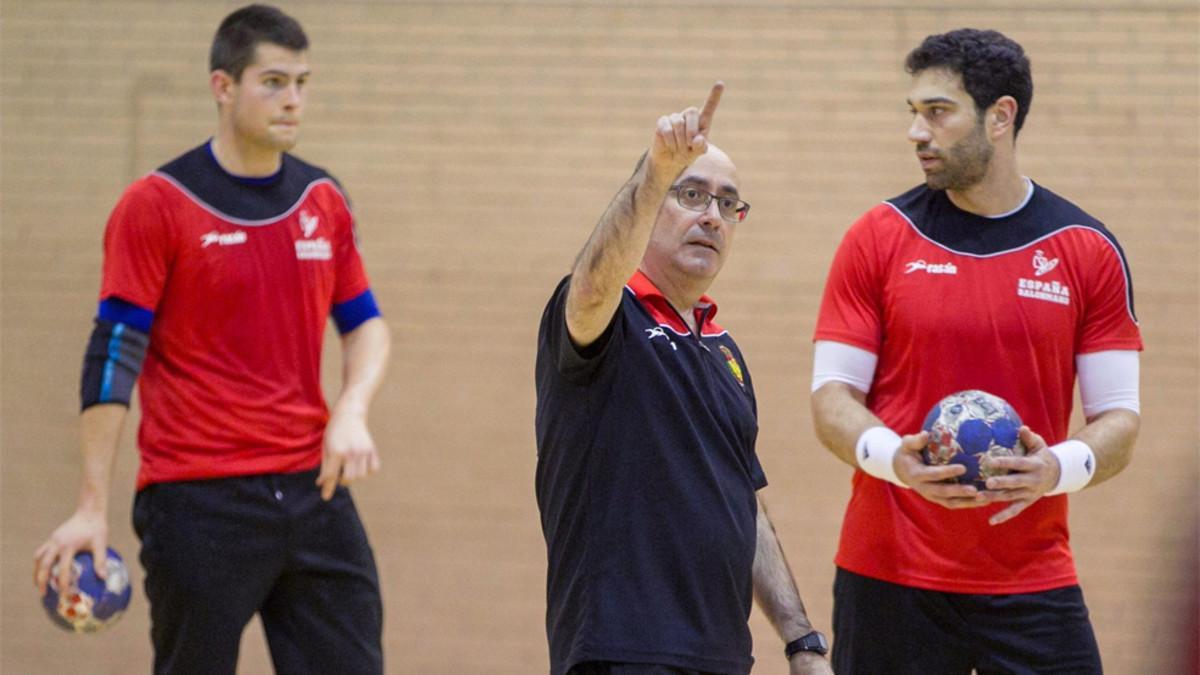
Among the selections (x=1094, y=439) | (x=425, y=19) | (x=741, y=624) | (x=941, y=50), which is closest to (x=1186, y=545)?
(x=1094, y=439)

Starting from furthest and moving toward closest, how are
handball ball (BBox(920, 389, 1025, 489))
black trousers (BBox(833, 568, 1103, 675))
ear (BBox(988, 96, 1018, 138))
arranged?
ear (BBox(988, 96, 1018, 138))
black trousers (BBox(833, 568, 1103, 675))
handball ball (BBox(920, 389, 1025, 489))

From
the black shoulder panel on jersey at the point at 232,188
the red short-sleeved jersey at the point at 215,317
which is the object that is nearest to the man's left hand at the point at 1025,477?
the red short-sleeved jersey at the point at 215,317

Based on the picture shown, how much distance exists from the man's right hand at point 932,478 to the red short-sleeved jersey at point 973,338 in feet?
1.08

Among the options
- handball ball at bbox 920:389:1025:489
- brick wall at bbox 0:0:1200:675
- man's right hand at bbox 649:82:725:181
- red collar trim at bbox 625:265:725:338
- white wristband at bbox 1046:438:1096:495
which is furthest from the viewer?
brick wall at bbox 0:0:1200:675

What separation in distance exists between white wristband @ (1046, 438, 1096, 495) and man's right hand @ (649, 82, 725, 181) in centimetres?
159

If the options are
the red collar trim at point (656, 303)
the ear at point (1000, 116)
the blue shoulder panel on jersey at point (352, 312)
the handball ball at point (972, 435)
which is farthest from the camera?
the blue shoulder panel on jersey at point (352, 312)

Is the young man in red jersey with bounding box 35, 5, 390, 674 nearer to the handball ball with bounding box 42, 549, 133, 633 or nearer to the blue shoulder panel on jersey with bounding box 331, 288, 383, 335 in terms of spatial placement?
the handball ball with bounding box 42, 549, 133, 633

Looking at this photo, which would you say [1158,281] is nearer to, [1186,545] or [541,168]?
[1186,545]

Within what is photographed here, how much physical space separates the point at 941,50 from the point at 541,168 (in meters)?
2.65

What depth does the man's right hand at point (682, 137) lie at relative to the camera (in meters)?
2.61

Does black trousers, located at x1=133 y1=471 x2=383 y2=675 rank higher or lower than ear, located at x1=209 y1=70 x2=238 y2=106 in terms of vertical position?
lower

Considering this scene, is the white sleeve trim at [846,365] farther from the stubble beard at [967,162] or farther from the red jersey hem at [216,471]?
the red jersey hem at [216,471]

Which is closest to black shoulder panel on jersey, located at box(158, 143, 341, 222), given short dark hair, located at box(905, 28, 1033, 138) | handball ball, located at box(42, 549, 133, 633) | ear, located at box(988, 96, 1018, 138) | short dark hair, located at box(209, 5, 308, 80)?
short dark hair, located at box(209, 5, 308, 80)

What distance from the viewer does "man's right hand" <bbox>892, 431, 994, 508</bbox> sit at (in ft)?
11.5
